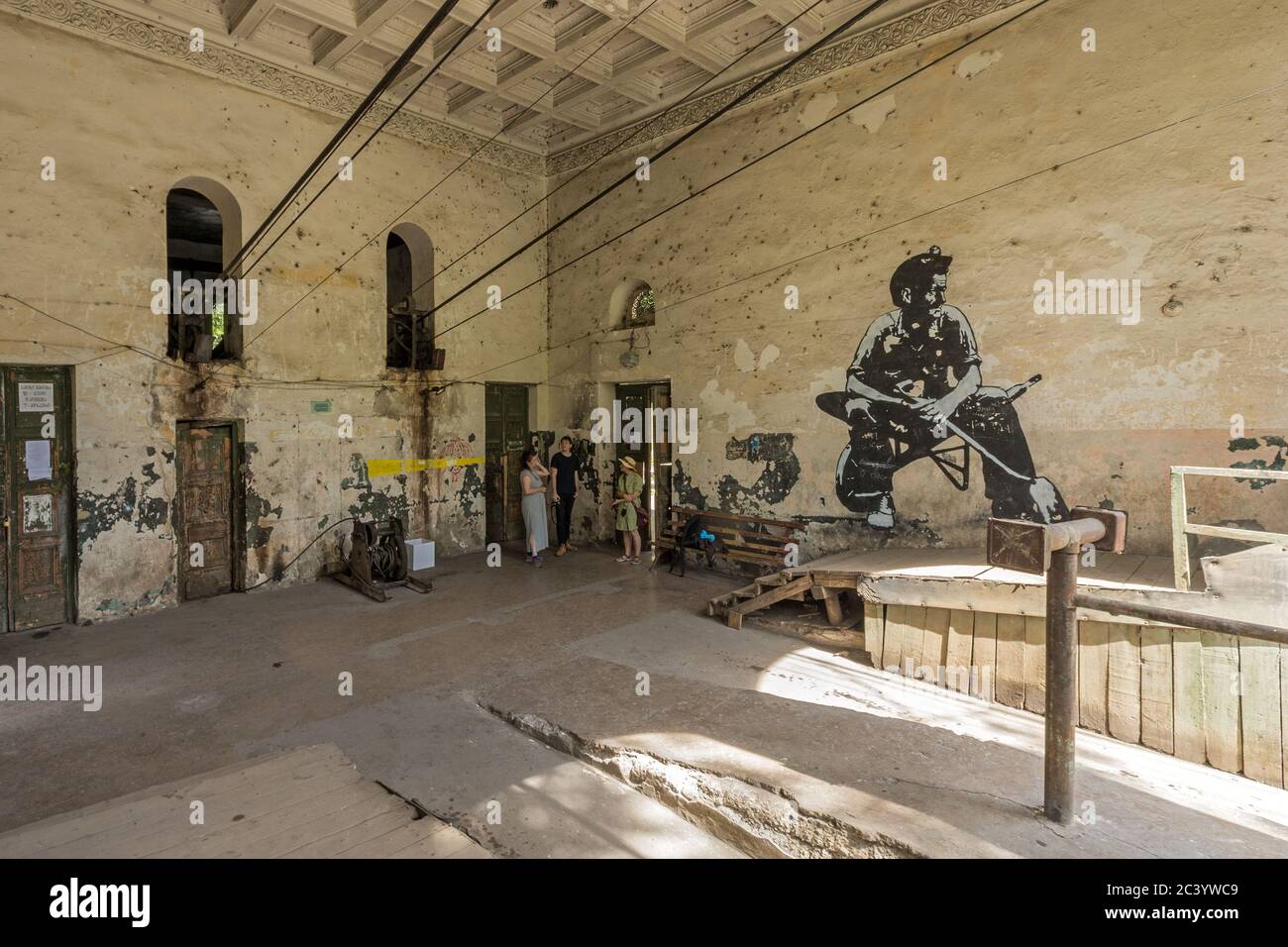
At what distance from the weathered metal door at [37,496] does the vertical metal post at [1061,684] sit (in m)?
8.44

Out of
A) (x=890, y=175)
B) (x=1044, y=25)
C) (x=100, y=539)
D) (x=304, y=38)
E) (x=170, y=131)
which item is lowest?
(x=100, y=539)

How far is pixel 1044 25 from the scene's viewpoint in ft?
21.2

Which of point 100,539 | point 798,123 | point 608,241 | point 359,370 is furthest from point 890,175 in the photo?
point 100,539

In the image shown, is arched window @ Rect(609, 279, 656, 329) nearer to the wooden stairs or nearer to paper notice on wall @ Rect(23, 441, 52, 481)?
the wooden stairs

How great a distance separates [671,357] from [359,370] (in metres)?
4.18

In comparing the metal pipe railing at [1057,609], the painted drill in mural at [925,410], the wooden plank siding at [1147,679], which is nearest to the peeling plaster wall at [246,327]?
the painted drill in mural at [925,410]

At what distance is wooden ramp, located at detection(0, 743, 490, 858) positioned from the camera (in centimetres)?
251

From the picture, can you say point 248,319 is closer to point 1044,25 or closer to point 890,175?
point 890,175

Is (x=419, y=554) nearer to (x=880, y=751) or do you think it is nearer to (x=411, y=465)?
(x=411, y=465)

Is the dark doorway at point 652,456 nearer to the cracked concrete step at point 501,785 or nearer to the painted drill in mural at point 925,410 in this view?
the painted drill in mural at point 925,410

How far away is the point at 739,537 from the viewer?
8.77 meters

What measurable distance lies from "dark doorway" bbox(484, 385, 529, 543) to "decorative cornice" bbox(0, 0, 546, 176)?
141 inches

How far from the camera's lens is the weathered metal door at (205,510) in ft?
25.3

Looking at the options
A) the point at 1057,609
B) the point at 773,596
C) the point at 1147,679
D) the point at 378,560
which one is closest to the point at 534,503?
the point at 378,560
